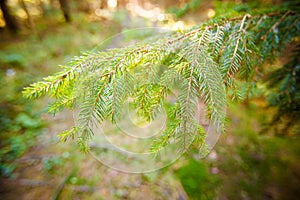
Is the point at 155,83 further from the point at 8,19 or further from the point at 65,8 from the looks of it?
the point at 65,8

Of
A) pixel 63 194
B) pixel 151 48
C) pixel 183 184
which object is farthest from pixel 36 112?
pixel 151 48

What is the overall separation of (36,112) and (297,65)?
499 centimetres

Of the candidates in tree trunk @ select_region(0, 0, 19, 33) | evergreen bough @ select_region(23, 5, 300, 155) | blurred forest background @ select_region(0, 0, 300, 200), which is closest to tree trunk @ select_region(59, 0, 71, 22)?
tree trunk @ select_region(0, 0, 19, 33)

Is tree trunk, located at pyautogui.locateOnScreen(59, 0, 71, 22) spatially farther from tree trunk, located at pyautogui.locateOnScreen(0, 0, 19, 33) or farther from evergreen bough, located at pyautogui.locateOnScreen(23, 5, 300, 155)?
evergreen bough, located at pyautogui.locateOnScreen(23, 5, 300, 155)

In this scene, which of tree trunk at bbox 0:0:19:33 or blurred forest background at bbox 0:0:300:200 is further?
tree trunk at bbox 0:0:19:33

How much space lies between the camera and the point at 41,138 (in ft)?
12.4

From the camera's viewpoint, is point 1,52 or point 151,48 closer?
point 151,48

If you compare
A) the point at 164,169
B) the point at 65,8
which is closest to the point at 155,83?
the point at 164,169

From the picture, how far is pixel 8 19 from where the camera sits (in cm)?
633

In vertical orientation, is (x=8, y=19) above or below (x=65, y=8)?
below

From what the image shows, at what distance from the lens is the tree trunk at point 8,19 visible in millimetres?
5966

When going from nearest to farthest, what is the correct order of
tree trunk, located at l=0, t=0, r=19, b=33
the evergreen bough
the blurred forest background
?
the evergreen bough → the blurred forest background → tree trunk, located at l=0, t=0, r=19, b=33

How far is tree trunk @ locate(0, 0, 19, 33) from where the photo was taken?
597 cm

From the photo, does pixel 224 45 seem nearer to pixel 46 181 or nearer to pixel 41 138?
pixel 46 181
